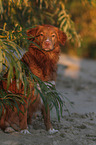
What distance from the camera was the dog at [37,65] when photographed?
136 inches

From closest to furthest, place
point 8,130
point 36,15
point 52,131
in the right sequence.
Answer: point 8,130
point 52,131
point 36,15

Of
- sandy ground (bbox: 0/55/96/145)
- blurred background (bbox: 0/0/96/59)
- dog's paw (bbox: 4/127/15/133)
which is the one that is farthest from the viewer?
blurred background (bbox: 0/0/96/59)

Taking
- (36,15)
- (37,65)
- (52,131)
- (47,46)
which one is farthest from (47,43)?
(36,15)

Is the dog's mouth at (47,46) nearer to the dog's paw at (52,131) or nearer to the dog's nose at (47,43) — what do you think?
the dog's nose at (47,43)

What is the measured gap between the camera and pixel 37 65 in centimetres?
353

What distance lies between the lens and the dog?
11.4 feet

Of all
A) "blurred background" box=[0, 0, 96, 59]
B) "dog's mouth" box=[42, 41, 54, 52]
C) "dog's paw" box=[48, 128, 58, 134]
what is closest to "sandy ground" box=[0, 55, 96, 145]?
"dog's paw" box=[48, 128, 58, 134]

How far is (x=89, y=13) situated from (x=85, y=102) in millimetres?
13313

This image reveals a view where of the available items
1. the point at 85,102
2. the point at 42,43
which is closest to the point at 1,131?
the point at 42,43

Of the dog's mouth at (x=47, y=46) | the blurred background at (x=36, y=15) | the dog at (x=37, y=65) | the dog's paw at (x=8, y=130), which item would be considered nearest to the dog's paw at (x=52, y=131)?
the dog at (x=37, y=65)

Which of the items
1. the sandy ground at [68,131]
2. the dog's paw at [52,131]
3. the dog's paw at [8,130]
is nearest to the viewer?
the sandy ground at [68,131]

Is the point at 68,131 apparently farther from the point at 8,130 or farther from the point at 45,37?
the point at 45,37

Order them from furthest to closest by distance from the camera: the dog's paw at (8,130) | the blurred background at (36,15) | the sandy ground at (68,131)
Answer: the blurred background at (36,15), the dog's paw at (8,130), the sandy ground at (68,131)

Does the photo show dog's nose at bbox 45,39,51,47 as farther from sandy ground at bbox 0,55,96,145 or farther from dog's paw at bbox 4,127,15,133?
dog's paw at bbox 4,127,15,133
